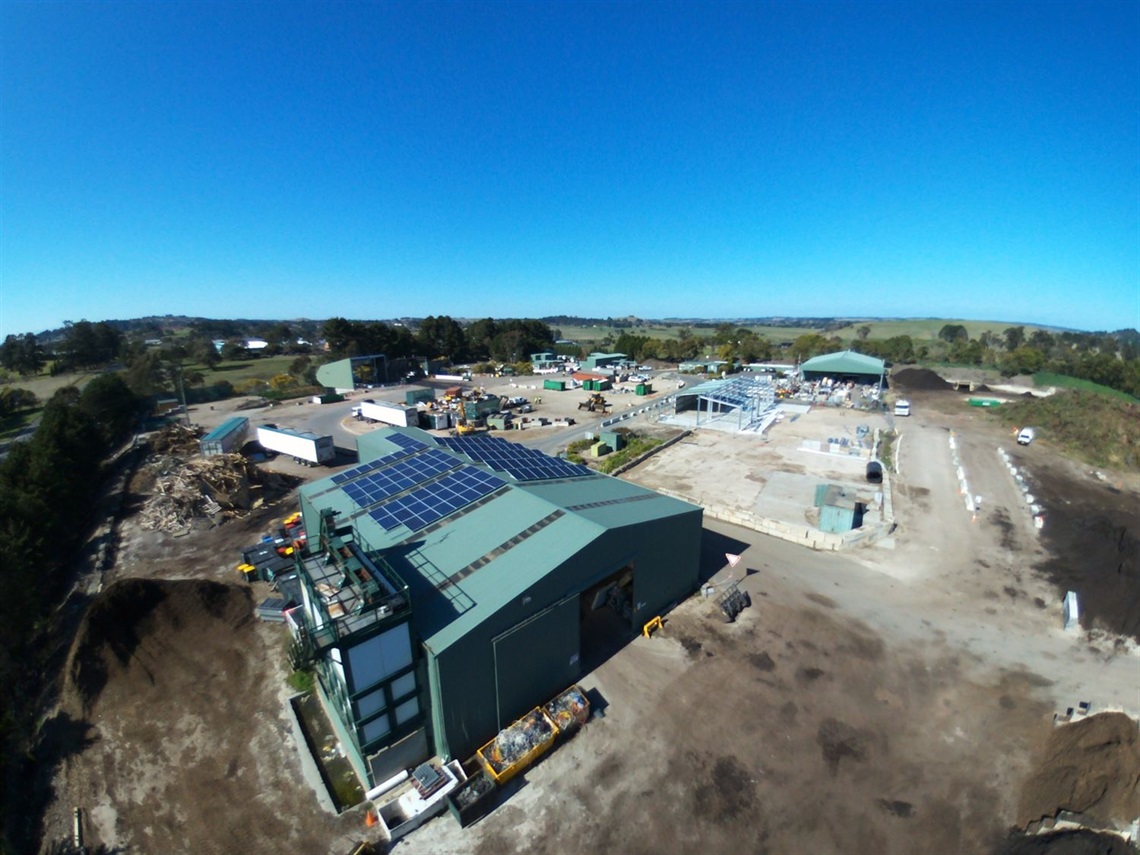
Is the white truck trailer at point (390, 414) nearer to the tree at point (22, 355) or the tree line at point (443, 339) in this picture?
the tree line at point (443, 339)


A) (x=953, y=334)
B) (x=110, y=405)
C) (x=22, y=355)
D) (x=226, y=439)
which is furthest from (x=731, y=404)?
(x=953, y=334)

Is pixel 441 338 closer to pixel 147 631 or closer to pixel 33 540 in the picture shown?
pixel 33 540

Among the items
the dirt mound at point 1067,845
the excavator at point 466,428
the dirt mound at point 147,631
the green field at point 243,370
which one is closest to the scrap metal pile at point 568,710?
the dirt mound at point 1067,845

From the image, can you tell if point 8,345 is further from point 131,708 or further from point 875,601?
point 875,601

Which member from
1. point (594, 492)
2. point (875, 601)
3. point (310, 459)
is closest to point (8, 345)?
point (310, 459)

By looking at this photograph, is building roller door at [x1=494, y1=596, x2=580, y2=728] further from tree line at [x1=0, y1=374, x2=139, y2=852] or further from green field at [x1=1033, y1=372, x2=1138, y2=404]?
green field at [x1=1033, y1=372, x2=1138, y2=404]

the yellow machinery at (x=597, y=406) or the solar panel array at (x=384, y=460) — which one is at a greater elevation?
the solar panel array at (x=384, y=460)
